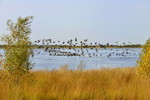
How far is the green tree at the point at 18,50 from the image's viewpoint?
9.55 m

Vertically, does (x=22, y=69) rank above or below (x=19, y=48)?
below

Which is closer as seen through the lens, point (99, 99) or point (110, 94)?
point (99, 99)

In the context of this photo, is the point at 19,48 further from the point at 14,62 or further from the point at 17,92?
the point at 17,92

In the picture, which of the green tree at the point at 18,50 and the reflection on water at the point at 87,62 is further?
the reflection on water at the point at 87,62

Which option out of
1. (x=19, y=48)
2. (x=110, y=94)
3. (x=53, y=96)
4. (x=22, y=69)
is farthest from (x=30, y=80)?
(x=110, y=94)

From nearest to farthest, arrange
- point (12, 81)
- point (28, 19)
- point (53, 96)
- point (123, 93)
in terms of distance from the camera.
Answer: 1. point (53, 96)
2. point (123, 93)
3. point (12, 81)
4. point (28, 19)

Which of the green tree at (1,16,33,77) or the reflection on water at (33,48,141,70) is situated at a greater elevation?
the green tree at (1,16,33,77)

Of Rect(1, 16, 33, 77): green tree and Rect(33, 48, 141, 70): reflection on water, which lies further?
Rect(33, 48, 141, 70): reflection on water

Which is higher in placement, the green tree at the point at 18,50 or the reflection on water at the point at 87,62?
the green tree at the point at 18,50

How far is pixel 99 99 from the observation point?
738 cm

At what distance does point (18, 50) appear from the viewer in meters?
9.73

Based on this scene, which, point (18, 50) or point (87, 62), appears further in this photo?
point (87, 62)

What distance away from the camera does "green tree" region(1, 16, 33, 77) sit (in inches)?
376

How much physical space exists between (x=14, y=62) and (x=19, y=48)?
1.72 feet
